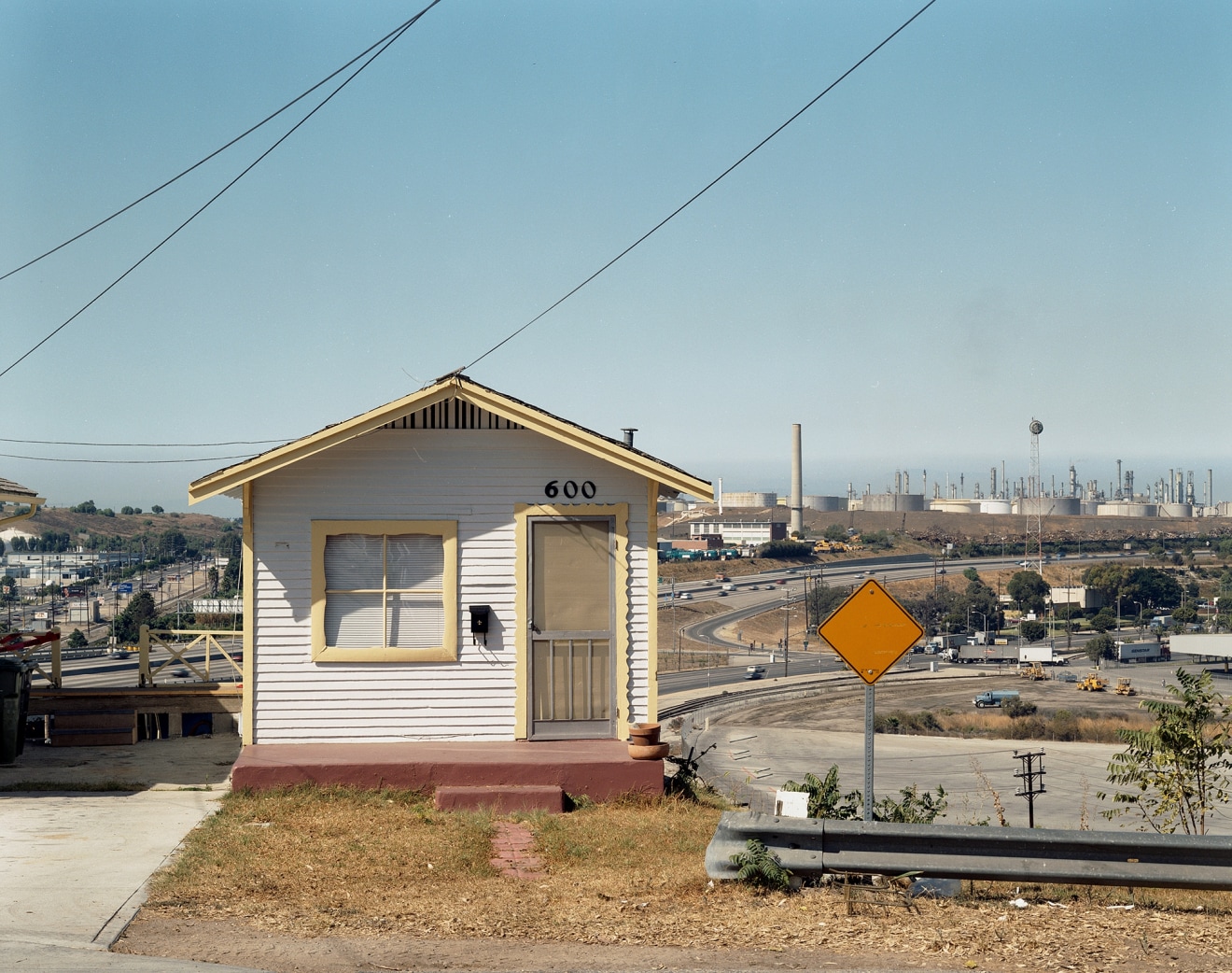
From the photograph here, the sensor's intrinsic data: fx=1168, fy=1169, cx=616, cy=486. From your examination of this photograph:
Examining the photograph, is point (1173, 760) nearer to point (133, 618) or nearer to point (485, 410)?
point (485, 410)

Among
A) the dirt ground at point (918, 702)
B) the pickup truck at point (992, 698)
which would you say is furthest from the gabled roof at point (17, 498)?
the pickup truck at point (992, 698)

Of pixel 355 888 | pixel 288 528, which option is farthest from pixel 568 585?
pixel 355 888

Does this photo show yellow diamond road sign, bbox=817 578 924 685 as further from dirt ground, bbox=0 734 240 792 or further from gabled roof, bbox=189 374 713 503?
dirt ground, bbox=0 734 240 792

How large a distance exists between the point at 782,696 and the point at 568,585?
221 ft

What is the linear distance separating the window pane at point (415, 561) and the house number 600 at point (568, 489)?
3.95ft

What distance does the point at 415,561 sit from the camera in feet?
38.9

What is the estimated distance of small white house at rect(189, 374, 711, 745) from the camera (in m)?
11.7

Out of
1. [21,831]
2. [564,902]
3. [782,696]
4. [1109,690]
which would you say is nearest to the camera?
[564,902]

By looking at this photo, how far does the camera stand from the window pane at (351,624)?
11742mm

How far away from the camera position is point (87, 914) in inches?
281

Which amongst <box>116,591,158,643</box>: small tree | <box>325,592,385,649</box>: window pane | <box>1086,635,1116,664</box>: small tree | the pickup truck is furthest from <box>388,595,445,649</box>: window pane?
<box>1086,635,1116,664</box>: small tree

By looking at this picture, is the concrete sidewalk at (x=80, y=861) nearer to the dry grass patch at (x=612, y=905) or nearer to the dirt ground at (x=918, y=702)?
the dry grass patch at (x=612, y=905)

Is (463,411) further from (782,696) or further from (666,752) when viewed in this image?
(782,696)

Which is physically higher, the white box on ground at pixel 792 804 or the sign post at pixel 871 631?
the sign post at pixel 871 631
